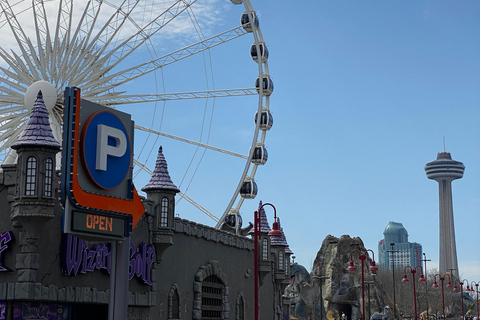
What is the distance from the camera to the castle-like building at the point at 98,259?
23.6 meters

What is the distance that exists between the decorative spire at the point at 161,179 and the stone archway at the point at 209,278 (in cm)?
538

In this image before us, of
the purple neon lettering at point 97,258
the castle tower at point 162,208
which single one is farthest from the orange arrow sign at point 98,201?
the castle tower at point 162,208

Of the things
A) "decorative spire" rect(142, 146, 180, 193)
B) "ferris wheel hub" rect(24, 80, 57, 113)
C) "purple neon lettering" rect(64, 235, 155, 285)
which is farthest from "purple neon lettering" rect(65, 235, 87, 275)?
"ferris wheel hub" rect(24, 80, 57, 113)

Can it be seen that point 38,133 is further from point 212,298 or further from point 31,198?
point 212,298

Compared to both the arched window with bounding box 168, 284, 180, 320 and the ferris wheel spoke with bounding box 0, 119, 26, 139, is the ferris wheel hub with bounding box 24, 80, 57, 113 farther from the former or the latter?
the arched window with bounding box 168, 284, 180, 320

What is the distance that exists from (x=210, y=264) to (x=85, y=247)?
433 inches

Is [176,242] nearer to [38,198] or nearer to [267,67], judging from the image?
[38,198]

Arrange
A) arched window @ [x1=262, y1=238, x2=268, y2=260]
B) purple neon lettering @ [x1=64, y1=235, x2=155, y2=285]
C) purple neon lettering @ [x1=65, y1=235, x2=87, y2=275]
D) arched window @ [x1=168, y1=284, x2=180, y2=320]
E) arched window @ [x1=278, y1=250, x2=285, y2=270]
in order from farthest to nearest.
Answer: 1. arched window @ [x1=278, y1=250, x2=285, y2=270]
2. arched window @ [x1=262, y1=238, x2=268, y2=260]
3. arched window @ [x1=168, y1=284, x2=180, y2=320]
4. purple neon lettering @ [x1=64, y1=235, x2=155, y2=285]
5. purple neon lettering @ [x1=65, y1=235, x2=87, y2=275]

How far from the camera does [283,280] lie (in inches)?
1914

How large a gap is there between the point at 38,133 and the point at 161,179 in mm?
7899

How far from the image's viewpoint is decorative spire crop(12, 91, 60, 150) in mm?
23672

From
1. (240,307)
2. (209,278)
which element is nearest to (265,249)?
(240,307)

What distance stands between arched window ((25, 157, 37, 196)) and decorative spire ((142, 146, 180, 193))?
7.65 metres

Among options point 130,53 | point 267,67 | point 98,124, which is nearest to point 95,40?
point 130,53
